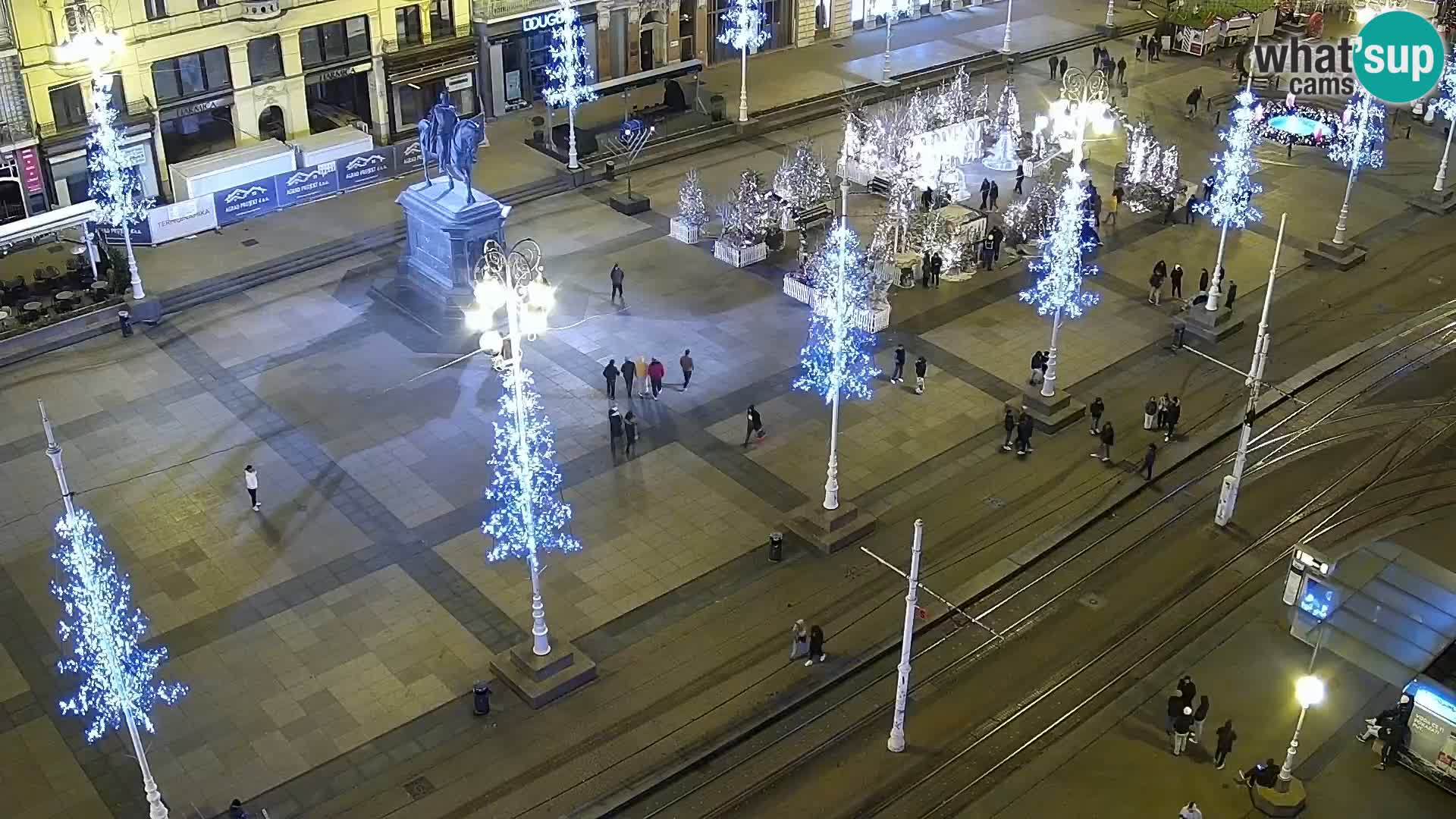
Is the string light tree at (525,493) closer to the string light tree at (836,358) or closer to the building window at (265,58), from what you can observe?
the string light tree at (836,358)

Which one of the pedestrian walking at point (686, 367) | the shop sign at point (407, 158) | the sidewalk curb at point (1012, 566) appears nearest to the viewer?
the sidewalk curb at point (1012, 566)

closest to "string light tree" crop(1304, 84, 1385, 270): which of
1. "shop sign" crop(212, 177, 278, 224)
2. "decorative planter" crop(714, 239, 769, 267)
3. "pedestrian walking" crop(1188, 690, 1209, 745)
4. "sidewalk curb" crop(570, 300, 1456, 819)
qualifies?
"sidewalk curb" crop(570, 300, 1456, 819)

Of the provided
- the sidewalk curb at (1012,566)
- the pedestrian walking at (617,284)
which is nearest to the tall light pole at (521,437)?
the sidewalk curb at (1012,566)

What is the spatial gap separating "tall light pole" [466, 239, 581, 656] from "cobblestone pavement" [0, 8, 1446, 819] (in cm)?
98

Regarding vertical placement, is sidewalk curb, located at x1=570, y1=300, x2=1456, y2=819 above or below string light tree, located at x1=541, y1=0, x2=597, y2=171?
below

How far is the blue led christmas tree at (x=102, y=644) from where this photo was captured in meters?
25.2

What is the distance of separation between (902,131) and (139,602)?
102ft

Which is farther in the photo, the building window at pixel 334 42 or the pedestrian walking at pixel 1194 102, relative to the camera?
the pedestrian walking at pixel 1194 102

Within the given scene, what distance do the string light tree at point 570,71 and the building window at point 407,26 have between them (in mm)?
5263

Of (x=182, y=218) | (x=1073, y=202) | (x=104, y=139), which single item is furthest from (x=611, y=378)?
(x=182, y=218)

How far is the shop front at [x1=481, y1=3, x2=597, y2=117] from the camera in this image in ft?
193

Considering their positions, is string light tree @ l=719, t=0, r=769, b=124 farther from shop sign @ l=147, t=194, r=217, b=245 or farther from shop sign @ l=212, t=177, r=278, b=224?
shop sign @ l=147, t=194, r=217, b=245

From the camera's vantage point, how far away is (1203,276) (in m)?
48.6

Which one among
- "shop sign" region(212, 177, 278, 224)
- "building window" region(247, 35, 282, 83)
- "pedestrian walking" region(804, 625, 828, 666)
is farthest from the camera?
"building window" region(247, 35, 282, 83)
